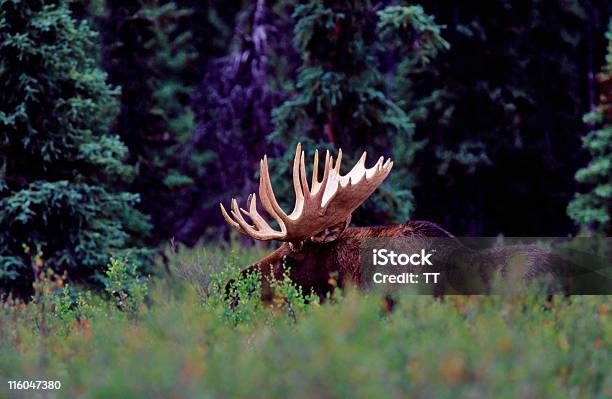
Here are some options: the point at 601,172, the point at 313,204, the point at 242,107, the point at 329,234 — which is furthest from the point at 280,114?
the point at 313,204

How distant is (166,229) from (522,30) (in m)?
8.66

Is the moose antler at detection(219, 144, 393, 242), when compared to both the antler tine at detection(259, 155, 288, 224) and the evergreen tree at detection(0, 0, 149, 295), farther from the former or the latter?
the evergreen tree at detection(0, 0, 149, 295)

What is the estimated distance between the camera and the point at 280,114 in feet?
44.6

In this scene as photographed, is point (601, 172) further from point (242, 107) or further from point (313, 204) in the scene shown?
point (313, 204)

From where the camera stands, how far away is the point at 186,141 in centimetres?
2030

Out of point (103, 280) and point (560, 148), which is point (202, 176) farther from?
point (103, 280)

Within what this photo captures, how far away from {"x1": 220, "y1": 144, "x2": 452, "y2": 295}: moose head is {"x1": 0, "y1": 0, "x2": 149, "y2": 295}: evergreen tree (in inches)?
172

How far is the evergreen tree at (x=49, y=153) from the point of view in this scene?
1096 centimetres

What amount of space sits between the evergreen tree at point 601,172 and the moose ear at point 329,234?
10036mm

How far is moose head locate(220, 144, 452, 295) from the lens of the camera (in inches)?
277

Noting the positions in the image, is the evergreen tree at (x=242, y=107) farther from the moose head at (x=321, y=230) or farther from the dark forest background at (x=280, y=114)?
the moose head at (x=321, y=230)

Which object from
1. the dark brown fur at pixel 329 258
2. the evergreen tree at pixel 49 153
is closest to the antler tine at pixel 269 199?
the dark brown fur at pixel 329 258

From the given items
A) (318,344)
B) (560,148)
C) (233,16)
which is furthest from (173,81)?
(318,344)

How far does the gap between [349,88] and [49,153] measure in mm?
4516
